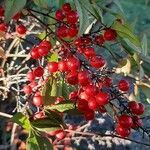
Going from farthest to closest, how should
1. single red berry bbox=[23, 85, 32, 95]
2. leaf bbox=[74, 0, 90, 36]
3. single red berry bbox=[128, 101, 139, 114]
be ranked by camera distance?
single red berry bbox=[23, 85, 32, 95] < single red berry bbox=[128, 101, 139, 114] < leaf bbox=[74, 0, 90, 36]

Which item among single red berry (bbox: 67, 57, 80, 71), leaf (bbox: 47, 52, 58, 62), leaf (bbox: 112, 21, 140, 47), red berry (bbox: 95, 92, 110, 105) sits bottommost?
red berry (bbox: 95, 92, 110, 105)

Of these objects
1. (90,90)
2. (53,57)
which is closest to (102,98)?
(90,90)

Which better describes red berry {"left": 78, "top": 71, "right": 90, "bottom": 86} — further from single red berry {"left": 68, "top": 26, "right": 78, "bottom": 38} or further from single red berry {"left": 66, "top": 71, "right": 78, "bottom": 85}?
single red berry {"left": 68, "top": 26, "right": 78, "bottom": 38}

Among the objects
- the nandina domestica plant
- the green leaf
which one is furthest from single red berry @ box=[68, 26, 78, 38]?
the green leaf

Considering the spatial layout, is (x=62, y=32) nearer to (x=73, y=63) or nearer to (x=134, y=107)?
(x=73, y=63)

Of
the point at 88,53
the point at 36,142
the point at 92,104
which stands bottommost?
the point at 36,142

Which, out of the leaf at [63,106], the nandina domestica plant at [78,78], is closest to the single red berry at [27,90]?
the nandina domestica plant at [78,78]
